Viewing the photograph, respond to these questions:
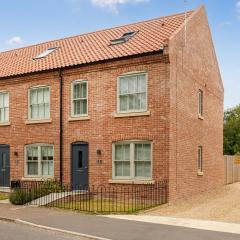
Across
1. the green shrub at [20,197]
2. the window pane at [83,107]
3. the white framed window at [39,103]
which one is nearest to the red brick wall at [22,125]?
the white framed window at [39,103]

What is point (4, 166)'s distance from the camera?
76.3 ft

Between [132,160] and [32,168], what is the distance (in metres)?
6.09

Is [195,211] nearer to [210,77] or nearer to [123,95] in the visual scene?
[123,95]

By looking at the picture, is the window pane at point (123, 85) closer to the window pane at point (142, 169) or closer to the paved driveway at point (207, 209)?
the window pane at point (142, 169)

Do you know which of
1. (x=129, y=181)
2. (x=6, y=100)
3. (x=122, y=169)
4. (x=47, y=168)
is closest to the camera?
(x=129, y=181)

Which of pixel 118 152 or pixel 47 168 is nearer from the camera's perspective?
pixel 118 152

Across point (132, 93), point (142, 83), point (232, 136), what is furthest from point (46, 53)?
point (232, 136)

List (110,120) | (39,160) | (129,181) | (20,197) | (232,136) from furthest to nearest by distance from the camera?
(232,136) < (39,160) < (110,120) < (129,181) < (20,197)

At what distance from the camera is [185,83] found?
20.1 m

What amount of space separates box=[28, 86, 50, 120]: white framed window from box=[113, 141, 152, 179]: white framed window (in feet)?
15.0

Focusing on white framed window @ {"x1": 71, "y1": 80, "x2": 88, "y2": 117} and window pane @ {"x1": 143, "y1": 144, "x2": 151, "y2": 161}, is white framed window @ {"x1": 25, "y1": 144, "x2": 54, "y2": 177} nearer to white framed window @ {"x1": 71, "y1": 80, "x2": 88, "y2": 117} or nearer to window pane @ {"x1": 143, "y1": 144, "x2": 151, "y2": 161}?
white framed window @ {"x1": 71, "y1": 80, "x2": 88, "y2": 117}

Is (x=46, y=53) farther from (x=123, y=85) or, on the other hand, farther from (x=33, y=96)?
(x=123, y=85)

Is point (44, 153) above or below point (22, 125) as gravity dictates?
below

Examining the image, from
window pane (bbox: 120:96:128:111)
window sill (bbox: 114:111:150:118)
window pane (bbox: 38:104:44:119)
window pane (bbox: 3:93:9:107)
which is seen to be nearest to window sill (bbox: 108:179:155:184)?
window sill (bbox: 114:111:150:118)
